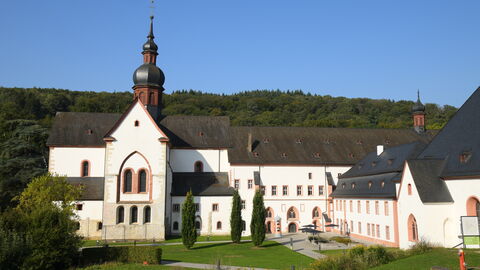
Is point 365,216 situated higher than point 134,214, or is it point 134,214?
point 134,214

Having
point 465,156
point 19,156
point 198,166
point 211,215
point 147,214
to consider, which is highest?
point 19,156

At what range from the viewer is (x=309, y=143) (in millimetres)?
50250

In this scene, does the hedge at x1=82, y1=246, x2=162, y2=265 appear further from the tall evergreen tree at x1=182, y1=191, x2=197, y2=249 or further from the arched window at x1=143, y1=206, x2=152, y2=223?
the arched window at x1=143, y1=206, x2=152, y2=223

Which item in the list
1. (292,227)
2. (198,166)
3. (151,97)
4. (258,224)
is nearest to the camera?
(258,224)

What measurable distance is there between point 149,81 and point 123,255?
85.5ft

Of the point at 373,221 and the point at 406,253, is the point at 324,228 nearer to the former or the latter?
the point at 373,221

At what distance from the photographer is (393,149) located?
39.1 m

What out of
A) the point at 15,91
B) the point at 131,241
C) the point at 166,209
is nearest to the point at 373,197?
the point at 166,209

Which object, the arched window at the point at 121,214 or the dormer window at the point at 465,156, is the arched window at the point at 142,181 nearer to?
the arched window at the point at 121,214

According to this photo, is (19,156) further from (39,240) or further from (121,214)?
(39,240)

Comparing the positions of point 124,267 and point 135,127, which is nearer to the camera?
point 124,267

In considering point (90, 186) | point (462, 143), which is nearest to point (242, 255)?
point (462, 143)

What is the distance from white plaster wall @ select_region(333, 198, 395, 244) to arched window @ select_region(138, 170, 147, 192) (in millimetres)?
21387

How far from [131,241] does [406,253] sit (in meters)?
25.3
